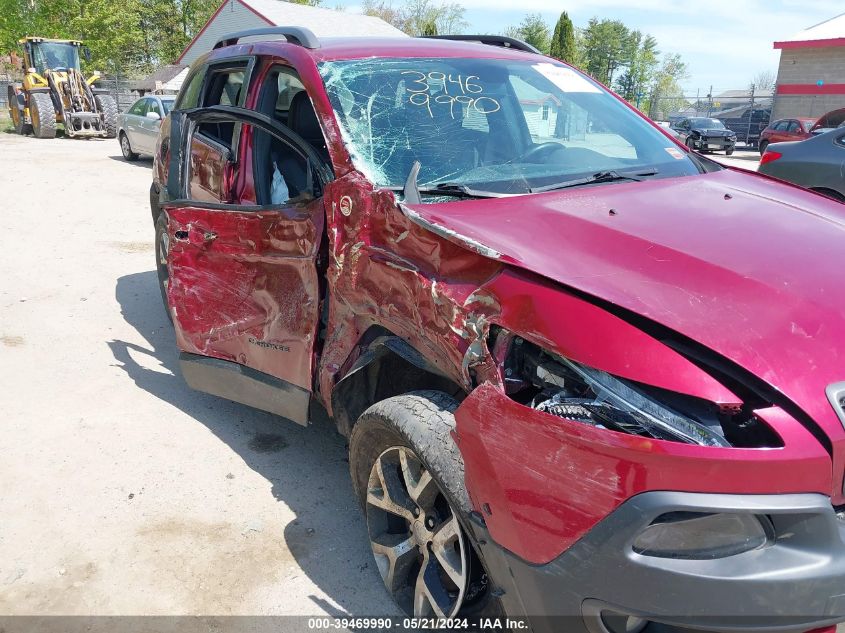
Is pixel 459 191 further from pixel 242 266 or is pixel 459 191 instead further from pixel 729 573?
pixel 729 573

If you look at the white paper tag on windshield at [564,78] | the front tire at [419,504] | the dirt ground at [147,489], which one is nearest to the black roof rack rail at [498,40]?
the white paper tag on windshield at [564,78]

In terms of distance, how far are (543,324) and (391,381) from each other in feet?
3.53

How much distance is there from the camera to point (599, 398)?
178 cm

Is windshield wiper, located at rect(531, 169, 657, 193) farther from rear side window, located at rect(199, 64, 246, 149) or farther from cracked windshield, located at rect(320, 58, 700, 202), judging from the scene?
rear side window, located at rect(199, 64, 246, 149)

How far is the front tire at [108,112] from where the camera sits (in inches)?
896

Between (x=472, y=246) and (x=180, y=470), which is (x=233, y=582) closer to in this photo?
(x=180, y=470)

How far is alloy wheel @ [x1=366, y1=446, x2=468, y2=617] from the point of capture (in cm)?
226

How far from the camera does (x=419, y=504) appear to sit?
Result: 7.78 ft

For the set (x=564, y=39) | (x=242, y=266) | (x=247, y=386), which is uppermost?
(x=564, y=39)

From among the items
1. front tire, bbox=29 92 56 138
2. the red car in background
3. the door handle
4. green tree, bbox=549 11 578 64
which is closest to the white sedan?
front tire, bbox=29 92 56 138

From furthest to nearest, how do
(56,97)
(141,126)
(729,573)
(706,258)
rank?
(56,97) < (141,126) < (706,258) < (729,573)

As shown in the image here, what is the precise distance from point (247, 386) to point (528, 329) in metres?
2.02

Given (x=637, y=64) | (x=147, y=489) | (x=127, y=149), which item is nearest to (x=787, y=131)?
(x=127, y=149)

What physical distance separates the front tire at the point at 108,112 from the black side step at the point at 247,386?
21.7 m
